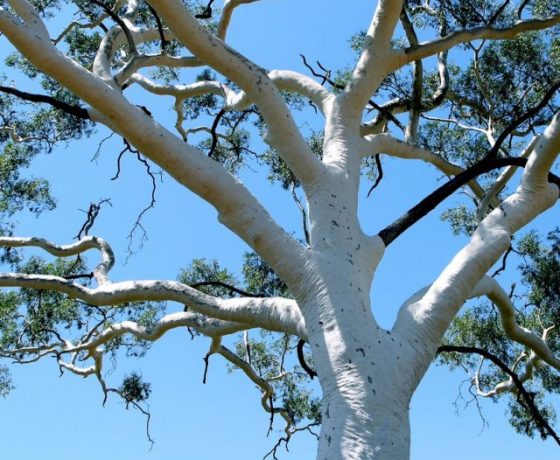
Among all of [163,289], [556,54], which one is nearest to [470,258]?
[163,289]

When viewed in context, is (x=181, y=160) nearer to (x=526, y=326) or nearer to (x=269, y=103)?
(x=269, y=103)

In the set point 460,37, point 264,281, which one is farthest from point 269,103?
point 264,281

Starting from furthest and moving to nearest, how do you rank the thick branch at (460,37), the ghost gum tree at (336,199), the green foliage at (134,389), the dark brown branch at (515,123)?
the green foliage at (134,389)
the thick branch at (460,37)
the dark brown branch at (515,123)
the ghost gum tree at (336,199)

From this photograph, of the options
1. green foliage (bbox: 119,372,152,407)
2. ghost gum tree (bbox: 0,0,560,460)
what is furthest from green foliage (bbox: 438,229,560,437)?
green foliage (bbox: 119,372,152,407)

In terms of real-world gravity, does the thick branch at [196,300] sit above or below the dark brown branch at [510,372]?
above

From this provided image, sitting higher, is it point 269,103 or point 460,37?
point 460,37

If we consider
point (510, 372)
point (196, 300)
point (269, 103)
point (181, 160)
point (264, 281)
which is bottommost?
point (510, 372)

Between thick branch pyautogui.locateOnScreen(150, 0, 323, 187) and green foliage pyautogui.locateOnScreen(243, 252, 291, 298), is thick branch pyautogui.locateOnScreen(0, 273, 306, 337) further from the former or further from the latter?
green foliage pyautogui.locateOnScreen(243, 252, 291, 298)

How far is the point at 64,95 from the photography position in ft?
25.8

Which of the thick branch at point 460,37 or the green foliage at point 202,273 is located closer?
the thick branch at point 460,37

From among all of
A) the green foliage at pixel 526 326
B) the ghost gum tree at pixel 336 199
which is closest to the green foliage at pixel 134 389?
the ghost gum tree at pixel 336 199

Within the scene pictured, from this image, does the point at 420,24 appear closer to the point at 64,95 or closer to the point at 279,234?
the point at 64,95

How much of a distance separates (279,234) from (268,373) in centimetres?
701

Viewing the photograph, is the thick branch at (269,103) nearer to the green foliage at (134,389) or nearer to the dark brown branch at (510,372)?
the dark brown branch at (510,372)
